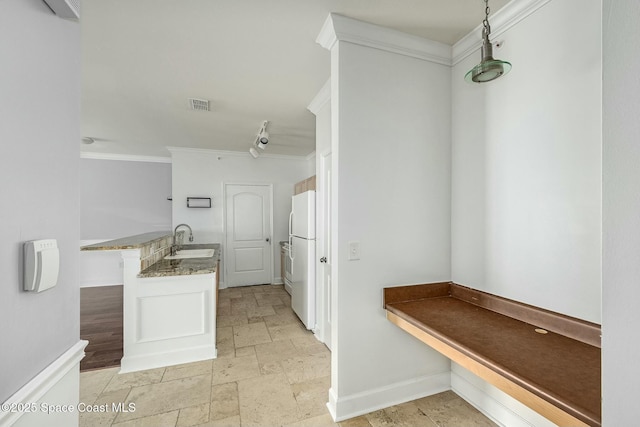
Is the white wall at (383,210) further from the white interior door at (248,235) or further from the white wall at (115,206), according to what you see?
the white wall at (115,206)

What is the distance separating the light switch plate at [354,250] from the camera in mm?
1826

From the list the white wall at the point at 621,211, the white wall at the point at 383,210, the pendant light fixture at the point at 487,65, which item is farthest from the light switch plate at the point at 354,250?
the white wall at the point at 621,211

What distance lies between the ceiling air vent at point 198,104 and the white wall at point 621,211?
316 cm

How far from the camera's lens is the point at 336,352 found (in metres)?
1.81

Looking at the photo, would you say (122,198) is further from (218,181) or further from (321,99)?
(321,99)

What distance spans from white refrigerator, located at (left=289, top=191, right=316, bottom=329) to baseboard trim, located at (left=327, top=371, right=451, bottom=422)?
51.8 inches

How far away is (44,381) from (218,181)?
470 cm

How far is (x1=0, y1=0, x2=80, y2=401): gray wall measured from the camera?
71 centimetres

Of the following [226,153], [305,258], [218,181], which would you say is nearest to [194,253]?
[218,181]

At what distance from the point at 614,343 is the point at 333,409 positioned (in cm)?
172

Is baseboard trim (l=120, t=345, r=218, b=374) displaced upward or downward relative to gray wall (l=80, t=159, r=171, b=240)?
downward

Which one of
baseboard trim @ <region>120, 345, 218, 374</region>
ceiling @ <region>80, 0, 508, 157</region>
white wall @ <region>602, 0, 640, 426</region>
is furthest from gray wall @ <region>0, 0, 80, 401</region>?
baseboard trim @ <region>120, 345, 218, 374</region>

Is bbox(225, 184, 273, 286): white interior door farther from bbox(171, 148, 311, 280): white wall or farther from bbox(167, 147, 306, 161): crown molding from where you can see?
bbox(167, 147, 306, 161): crown molding

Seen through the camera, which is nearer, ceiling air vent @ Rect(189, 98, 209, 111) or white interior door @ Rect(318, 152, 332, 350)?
white interior door @ Rect(318, 152, 332, 350)
